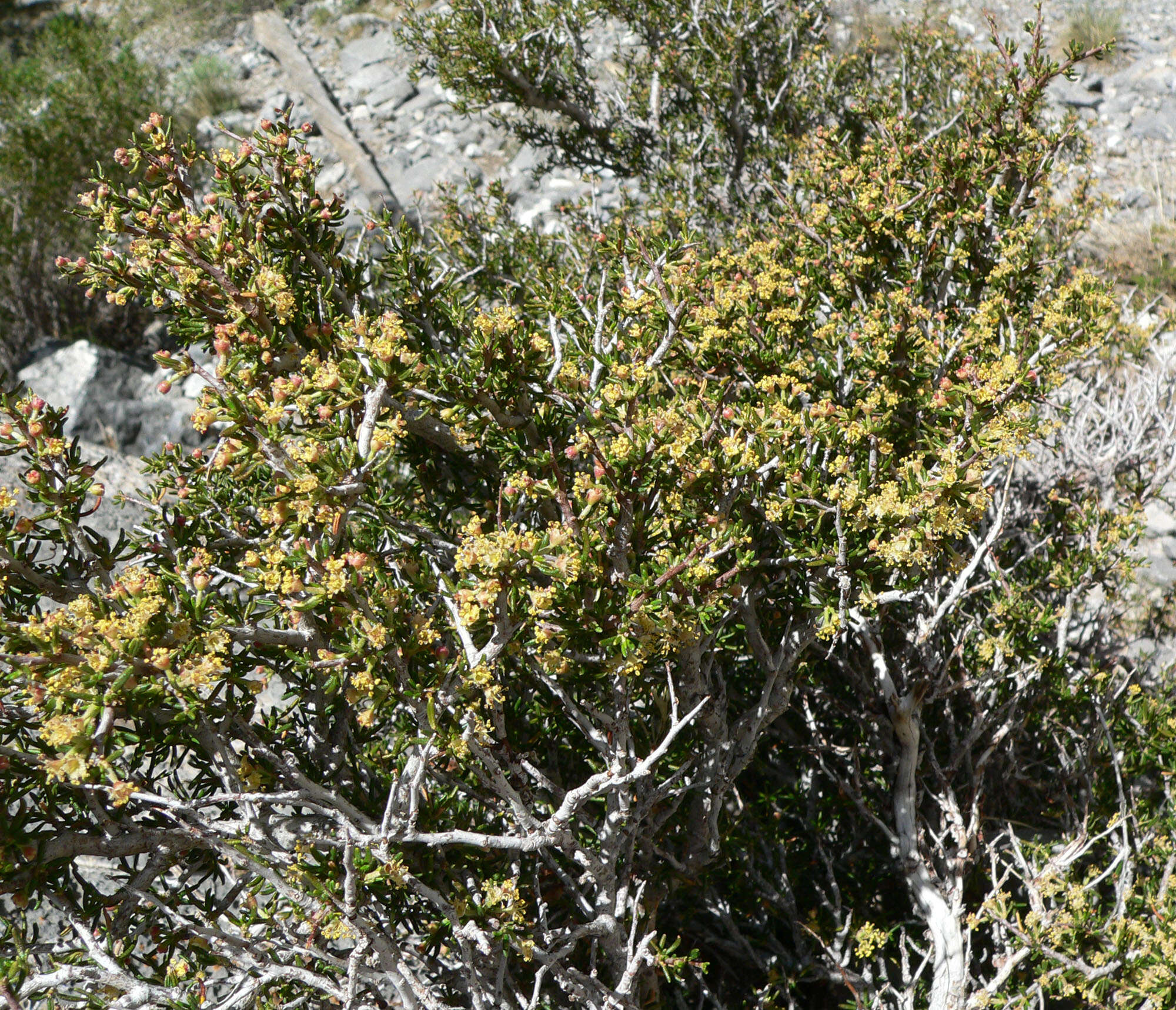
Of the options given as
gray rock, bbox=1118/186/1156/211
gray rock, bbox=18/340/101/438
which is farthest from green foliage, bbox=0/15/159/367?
gray rock, bbox=1118/186/1156/211

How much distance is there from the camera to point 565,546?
6.45 feet

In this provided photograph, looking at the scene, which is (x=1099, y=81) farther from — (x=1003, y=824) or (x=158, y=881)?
(x=158, y=881)

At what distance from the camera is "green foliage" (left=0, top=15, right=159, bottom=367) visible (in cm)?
879

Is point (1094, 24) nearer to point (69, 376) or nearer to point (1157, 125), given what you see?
point (1157, 125)

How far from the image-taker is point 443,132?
1132 cm

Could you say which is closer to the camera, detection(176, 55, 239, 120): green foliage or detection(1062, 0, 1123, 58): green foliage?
detection(1062, 0, 1123, 58): green foliage

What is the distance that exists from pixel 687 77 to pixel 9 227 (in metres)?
7.38

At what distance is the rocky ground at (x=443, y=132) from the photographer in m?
7.31

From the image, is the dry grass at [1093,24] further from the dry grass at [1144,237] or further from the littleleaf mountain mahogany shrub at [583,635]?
the littleleaf mountain mahogany shrub at [583,635]

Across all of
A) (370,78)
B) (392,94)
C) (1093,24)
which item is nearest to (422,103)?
(392,94)

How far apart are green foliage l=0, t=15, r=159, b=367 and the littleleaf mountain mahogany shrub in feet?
24.0

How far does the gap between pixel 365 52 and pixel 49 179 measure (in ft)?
18.9

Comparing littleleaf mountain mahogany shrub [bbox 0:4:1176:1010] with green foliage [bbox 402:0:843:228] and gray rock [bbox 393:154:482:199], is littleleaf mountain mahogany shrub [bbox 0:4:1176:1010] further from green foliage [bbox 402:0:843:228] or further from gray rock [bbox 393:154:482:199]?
gray rock [bbox 393:154:482:199]

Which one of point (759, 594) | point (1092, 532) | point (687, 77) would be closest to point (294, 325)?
point (759, 594)
